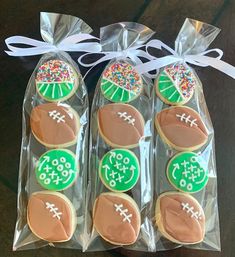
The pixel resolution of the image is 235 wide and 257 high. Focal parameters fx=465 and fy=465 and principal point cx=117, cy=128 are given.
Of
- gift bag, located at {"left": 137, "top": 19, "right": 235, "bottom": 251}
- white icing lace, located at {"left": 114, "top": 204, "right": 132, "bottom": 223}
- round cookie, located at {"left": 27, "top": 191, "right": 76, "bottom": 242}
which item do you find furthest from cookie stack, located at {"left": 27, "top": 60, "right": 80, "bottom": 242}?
gift bag, located at {"left": 137, "top": 19, "right": 235, "bottom": 251}

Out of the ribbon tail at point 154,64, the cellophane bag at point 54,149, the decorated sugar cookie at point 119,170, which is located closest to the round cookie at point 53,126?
the cellophane bag at point 54,149

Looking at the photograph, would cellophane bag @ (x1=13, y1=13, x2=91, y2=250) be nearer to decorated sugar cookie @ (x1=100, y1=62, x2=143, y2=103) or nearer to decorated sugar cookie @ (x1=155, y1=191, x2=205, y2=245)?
decorated sugar cookie @ (x1=100, y1=62, x2=143, y2=103)

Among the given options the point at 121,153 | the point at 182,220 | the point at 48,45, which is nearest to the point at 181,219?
the point at 182,220

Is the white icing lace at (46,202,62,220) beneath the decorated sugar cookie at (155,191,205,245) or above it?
beneath

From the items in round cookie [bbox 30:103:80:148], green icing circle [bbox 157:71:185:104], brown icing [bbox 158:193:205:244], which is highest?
green icing circle [bbox 157:71:185:104]

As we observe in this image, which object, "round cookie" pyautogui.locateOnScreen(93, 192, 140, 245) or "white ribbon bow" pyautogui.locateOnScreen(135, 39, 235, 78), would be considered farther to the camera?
"white ribbon bow" pyautogui.locateOnScreen(135, 39, 235, 78)

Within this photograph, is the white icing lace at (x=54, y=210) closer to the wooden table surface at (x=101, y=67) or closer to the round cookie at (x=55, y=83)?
the wooden table surface at (x=101, y=67)
